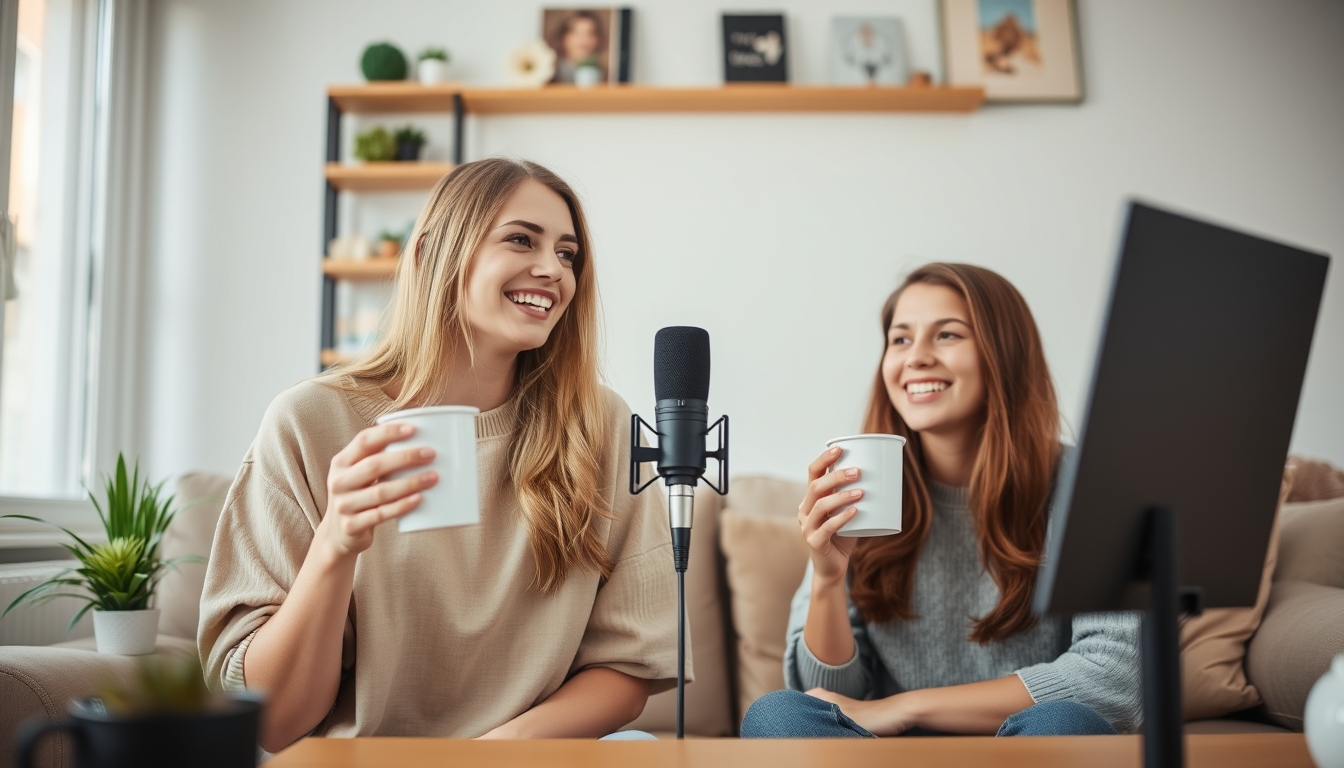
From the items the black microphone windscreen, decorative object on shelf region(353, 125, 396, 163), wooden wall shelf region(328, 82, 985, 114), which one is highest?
wooden wall shelf region(328, 82, 985, 114)

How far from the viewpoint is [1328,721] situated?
71cm

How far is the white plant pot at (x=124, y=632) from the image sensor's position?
1.81 metres

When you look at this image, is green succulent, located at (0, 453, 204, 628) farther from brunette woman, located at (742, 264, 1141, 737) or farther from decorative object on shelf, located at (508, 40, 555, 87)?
decorative object on shelf, located at (508, 40, 555, 87)

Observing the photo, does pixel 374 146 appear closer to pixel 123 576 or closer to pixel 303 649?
pixel 123 576

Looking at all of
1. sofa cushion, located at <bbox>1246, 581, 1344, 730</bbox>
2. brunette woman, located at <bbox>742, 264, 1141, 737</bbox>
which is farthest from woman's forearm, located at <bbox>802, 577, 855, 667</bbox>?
sofa cushion, located at <bbox>1246, 581, 1344, 730</bbox>

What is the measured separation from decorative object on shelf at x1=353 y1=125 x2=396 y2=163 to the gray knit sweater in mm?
2096

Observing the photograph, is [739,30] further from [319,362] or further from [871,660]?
[871,660]

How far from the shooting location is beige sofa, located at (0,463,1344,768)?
1.83 meters

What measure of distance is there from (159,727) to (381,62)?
2.89m

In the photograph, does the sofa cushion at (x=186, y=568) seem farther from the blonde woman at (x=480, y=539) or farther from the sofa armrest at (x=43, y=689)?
the blonde woman at (x=480, y=539)

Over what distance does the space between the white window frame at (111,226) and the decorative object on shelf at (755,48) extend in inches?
74.9

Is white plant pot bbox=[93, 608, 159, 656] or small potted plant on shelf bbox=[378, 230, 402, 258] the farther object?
small potted plant on shelf bbox=[378, 230, 402, 258]

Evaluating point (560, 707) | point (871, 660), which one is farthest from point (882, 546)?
point (560, 707)

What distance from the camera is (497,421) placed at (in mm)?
1479
